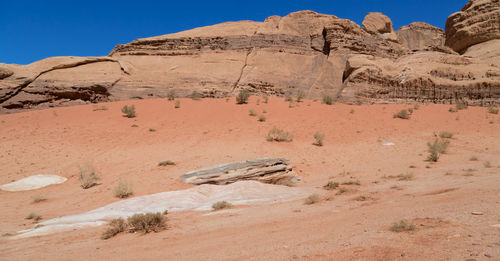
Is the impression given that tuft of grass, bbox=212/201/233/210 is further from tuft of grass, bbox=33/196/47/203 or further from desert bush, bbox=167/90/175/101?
desert bush, bbox=167/90/175/101

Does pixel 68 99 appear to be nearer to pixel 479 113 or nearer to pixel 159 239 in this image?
pixel 159 239

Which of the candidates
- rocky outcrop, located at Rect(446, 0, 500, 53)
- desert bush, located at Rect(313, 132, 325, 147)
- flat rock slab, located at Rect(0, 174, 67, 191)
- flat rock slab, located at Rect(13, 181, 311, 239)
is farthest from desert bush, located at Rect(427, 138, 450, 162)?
rocky outcrop, located at Rect(446, 0, 500, 53)

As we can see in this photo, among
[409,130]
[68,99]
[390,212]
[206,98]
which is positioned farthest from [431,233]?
[68,99]

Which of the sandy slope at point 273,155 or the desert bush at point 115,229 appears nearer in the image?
the sandy slope at point 273,155

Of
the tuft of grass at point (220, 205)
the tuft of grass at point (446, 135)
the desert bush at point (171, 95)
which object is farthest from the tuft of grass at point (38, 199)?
the tuft of grass at point (446, 135)

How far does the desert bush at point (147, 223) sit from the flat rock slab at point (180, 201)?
78 cm

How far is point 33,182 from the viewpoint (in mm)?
7641

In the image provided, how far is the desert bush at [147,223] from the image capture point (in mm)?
3908

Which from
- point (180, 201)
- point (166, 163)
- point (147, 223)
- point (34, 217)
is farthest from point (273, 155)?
point (34, 217)

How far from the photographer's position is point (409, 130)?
42.1ft

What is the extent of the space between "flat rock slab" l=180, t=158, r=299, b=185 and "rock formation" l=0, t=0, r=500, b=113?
39.6ft

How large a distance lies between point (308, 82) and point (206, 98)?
7.99m

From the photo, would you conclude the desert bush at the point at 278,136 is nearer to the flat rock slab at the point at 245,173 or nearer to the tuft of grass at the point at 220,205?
the flat rock slab at the point at 245,173

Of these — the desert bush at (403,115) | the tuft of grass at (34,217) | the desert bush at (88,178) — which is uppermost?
the desert bush at (403,115)
